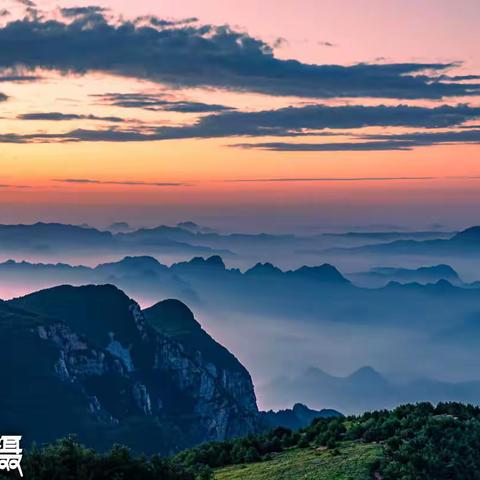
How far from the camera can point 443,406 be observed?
227 ft

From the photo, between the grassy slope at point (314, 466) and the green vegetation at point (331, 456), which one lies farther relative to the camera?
the grassy slope at point (314, 466)

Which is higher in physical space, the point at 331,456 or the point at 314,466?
the point at 331,456

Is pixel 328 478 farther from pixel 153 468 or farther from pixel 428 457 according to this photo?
pixel 153 468

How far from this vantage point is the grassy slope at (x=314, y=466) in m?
53.9

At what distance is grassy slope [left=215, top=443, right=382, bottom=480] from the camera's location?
5391cm

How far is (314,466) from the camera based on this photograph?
187ft

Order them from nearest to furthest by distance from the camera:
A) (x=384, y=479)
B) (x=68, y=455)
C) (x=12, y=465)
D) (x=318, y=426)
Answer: (x=12, y=465)
(x=68, y=455)
(x=384, y=479)
(x=318, y=426)

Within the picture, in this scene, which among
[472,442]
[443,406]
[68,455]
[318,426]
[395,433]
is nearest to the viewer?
[68,455]

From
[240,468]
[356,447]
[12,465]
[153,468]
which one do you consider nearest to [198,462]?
[240,468]

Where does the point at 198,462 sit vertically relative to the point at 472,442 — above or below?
below

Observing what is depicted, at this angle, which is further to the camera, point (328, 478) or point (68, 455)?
point (328, 478)

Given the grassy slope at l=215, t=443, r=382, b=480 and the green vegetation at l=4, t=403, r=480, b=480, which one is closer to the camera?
the green vegetation at l=4, t=403, r=480, b=480

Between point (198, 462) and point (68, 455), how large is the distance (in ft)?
86.7

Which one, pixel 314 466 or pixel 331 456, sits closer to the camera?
pixel 314 466
